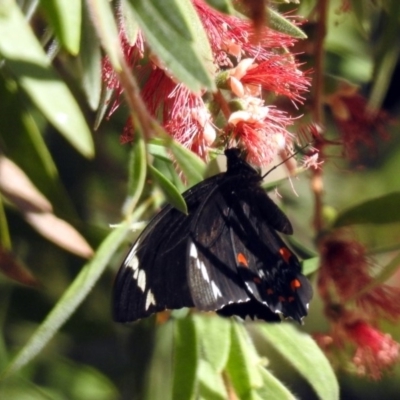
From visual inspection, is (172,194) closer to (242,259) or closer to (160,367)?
(242,259)

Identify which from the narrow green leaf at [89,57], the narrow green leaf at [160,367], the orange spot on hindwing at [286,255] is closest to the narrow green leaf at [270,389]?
the orange spot on hindwing at [286,255]

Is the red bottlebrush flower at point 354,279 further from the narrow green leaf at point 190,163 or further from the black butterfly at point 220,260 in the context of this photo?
the narrow green leaf at point 190,163

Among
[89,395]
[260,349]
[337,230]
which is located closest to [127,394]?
[89,395]

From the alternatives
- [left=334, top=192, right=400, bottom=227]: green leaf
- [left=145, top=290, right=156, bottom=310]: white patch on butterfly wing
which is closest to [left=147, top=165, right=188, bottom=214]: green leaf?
[left=145, top=290, right=156, bottom=310]: white patch on butterfly wing

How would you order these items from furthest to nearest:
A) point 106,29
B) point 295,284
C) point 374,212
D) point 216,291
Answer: point 374,212, point 295,284, point 216,291, point 106,29

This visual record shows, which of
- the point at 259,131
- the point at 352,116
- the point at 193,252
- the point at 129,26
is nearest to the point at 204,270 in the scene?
the point at 193,252
